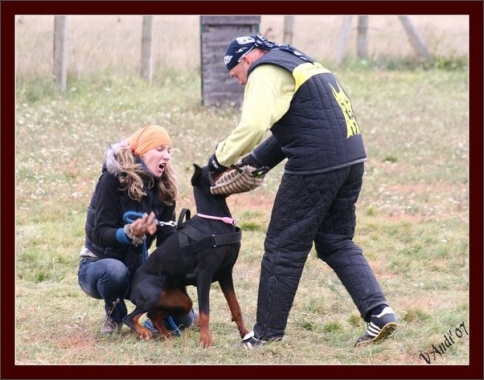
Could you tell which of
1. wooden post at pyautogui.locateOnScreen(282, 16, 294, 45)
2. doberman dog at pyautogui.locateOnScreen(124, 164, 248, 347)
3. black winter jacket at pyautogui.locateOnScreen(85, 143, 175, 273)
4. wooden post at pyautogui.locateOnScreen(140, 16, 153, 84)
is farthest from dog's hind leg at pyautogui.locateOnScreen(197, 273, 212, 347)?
wooden post at pyautogui.locateOnScreen(282, 16, 294, 45)

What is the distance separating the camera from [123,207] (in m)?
5.42

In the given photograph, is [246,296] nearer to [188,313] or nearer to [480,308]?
[188,313]

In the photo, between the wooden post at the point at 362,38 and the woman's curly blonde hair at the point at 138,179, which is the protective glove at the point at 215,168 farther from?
the wooden post at the point at 362,38

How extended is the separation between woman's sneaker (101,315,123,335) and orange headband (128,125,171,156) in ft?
3.38

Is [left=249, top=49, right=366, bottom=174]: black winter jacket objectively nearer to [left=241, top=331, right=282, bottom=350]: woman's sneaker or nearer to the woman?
the woman

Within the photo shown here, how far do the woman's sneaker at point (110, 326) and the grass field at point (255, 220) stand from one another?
80 millimetres

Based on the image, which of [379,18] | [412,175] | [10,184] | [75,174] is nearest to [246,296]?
[10,184]

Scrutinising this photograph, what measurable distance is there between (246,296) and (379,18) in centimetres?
2008

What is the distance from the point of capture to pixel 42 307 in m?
6.34

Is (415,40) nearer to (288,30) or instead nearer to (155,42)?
(288,30)

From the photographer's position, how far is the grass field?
17.6 ft

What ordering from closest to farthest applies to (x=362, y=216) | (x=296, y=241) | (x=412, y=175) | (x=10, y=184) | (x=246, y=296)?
(x=296, y=241) < (x=246, y=296) < (x=10, y=184) < (x=362, y=216) < (x=412, y=175)

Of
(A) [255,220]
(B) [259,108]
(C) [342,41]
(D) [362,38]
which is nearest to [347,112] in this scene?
(B) [259,108]

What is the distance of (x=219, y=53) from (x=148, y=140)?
8.40 meters
